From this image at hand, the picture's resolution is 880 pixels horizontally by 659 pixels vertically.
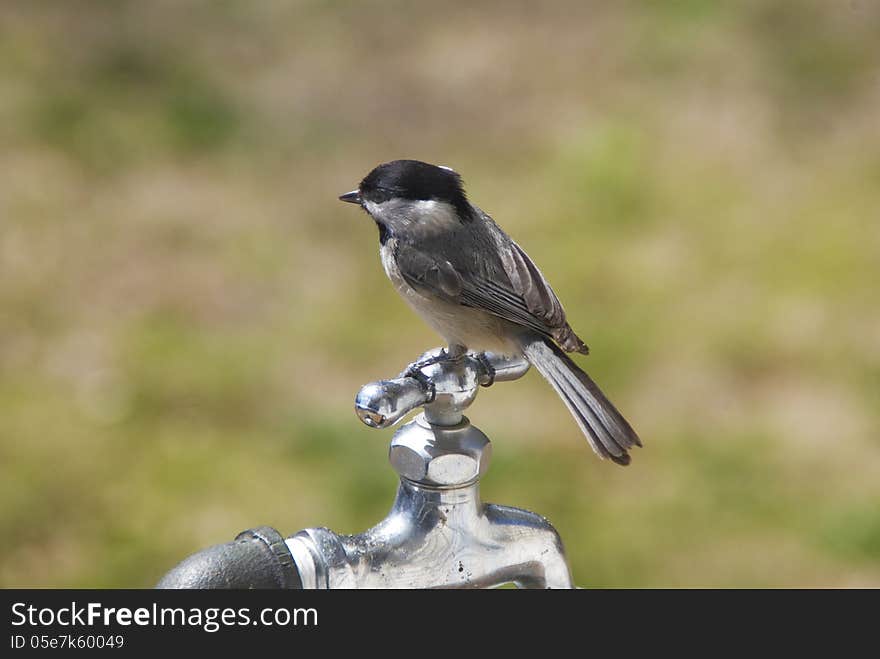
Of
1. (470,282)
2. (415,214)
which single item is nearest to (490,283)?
(470,282)

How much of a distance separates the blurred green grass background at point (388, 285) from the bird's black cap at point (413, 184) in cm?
192

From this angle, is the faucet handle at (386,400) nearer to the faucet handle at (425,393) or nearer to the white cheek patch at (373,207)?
the faucet handle at (425,393)

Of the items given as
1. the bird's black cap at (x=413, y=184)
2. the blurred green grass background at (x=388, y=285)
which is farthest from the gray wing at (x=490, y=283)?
the blurred green grass background at (x=388, y=285)

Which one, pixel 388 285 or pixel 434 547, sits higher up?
pixel 388 285

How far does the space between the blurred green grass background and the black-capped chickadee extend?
1.63 m

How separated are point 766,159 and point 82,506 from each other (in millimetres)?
3549

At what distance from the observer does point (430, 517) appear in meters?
2.08

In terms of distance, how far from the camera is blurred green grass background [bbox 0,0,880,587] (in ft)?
13.7

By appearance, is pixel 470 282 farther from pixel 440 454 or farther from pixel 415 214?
pixel 440 454

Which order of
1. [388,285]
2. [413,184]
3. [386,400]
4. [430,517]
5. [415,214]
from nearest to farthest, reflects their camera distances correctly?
[386,400], [430,517], [413,184], [415,214], [388,285]

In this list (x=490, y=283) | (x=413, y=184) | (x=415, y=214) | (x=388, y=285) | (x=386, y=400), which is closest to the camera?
(x=386, y=400)

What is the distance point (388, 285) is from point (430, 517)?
10.3 ft

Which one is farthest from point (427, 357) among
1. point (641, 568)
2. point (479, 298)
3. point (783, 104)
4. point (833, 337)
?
point (783, 104)

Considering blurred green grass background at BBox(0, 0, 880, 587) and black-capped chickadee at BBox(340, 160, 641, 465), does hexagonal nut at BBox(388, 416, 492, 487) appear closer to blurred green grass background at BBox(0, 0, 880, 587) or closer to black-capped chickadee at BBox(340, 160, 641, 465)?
black-capped chickadee at BBox(340, 160, 641, 465)
